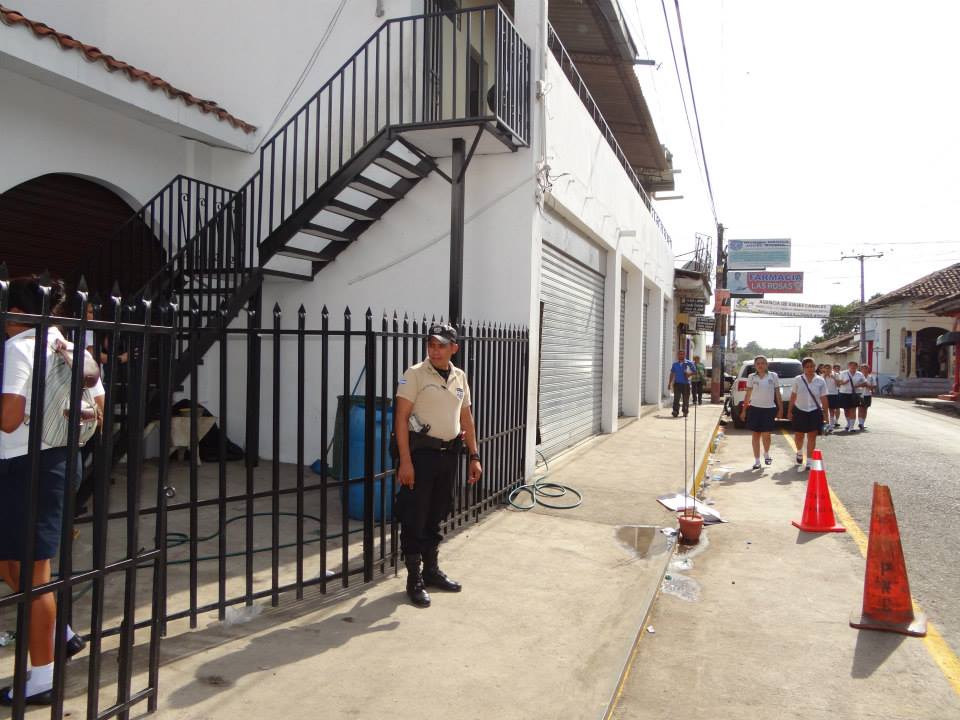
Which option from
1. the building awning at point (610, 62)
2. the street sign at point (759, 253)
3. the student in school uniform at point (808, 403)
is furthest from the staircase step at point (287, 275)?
the street sign at point (759, 253)

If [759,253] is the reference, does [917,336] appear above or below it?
below

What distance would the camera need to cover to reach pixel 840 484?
388 inches

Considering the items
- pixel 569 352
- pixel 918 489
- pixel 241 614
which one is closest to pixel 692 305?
pixel 569 352

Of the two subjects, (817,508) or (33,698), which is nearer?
(33,698)

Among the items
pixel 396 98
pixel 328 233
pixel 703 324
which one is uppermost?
pixel 396 98

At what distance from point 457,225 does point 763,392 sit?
19.7 feet

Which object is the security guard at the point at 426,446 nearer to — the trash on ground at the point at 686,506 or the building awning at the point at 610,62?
the trash on ground at the point at 686,506

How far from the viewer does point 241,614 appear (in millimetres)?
4309

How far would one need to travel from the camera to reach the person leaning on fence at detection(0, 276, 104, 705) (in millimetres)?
2787

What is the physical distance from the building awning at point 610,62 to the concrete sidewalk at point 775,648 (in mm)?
8352

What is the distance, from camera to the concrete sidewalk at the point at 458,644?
3.40m

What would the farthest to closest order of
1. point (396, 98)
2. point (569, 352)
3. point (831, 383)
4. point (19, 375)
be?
point (831, 383) → point (569, 352) → point (396, 98) → point (19, 375)

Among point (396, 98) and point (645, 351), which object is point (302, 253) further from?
point (645, 351)

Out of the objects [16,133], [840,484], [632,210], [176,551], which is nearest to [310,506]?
[176,551]
